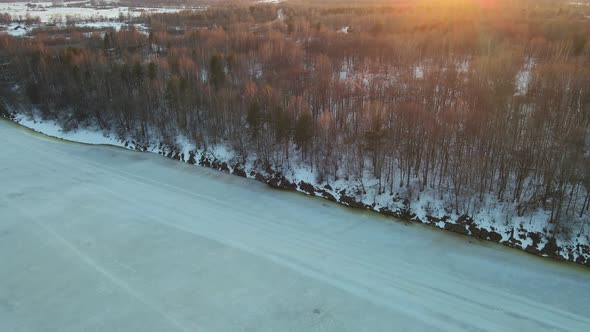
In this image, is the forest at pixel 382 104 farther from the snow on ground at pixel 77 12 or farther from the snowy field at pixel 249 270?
→ the snow on ground at pixel 77 12

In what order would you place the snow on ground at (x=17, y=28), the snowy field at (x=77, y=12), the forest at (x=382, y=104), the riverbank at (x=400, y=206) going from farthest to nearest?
the snowy field at (x=77, y=12) → the snow on ground at (x=17, y=28) → the forest at (x=382, y=104) → the riverbank at (x=400, y=206)

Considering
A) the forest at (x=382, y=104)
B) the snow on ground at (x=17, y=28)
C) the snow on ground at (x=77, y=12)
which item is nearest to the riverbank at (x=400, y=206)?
the forest at (x=382, y=104)

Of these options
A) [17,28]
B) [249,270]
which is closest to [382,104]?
[249,270]

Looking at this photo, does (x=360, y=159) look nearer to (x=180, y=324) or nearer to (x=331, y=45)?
(x=180, y=324)

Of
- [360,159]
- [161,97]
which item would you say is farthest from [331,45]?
[360,159]

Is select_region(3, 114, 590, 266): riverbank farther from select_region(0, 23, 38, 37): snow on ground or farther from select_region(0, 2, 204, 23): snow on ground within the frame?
select_region(0, 2, 204, 23): snow on ground

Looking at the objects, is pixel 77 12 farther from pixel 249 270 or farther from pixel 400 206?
pixel 249 270

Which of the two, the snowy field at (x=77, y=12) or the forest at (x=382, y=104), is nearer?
the forest at (x=382, y=104)
